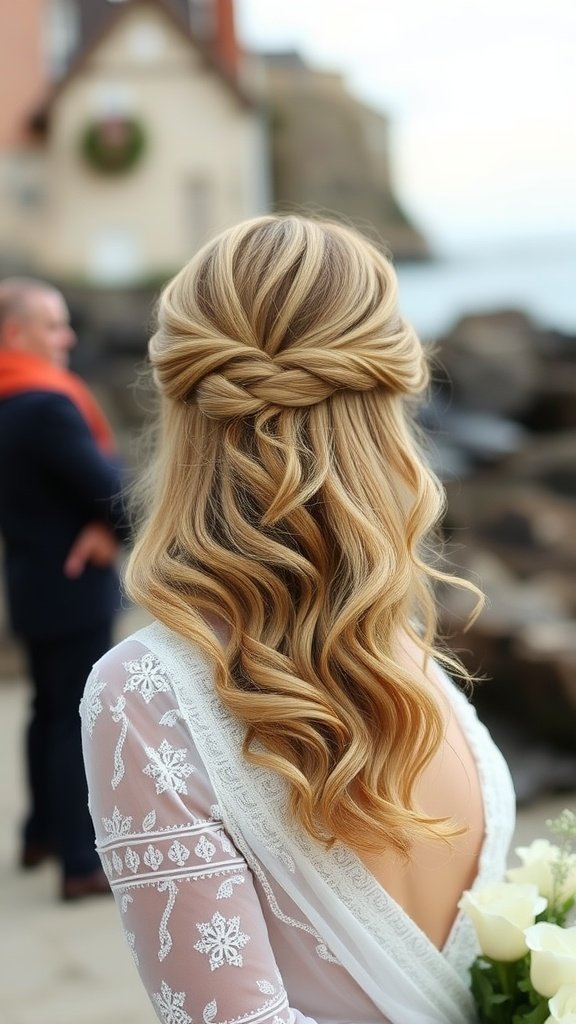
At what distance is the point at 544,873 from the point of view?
1234 mm

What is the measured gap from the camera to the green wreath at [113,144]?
66.3ft

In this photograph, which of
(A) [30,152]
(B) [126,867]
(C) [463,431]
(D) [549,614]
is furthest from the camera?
(A) [30,152]

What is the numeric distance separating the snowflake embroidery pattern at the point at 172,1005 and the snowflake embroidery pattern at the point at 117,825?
127mm

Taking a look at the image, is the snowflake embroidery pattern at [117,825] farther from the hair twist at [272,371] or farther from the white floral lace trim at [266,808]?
the hair twist at [272,371]

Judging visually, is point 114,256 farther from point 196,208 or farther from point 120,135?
point 120,135

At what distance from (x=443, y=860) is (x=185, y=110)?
819 inches

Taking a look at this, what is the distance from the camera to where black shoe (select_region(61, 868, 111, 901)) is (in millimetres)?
3486

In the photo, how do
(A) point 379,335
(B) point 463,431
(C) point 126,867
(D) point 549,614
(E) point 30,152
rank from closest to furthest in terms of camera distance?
1. (C) point 126,867
2. (A) point 379,335
3. (D) point 549,614
4. (B) point 463,431
5. (E) point 30,152

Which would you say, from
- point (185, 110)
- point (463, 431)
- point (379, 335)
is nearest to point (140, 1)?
point (185, 110)

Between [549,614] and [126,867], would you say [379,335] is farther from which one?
[549,614]

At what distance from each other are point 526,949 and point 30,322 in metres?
2.81

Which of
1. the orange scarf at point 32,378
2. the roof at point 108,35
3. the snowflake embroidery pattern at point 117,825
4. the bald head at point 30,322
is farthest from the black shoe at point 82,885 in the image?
the roof at point 108,35

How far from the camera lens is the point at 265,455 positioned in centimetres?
112

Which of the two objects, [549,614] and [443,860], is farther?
[549,614]
